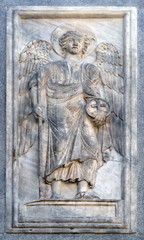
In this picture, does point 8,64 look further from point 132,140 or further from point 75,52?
point 132,140

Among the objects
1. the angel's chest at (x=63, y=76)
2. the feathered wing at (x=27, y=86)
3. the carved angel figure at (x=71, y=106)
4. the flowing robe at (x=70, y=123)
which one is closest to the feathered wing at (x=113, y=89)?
the carved angel figure at (x=71, y=106)

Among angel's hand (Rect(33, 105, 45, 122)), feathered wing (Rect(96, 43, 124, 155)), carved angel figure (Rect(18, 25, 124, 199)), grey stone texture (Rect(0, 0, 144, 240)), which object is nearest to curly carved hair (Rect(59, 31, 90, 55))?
carved angel figure (Rect(18, 25, 124, 199))

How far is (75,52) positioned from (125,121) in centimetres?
113

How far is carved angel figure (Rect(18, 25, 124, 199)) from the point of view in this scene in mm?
14031

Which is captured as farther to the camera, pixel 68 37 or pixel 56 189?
pixel 68 37

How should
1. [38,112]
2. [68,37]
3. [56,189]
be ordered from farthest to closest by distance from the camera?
1. [68,37]
2. [38,112]
3. [56,189]

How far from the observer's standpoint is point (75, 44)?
1434 centimetres

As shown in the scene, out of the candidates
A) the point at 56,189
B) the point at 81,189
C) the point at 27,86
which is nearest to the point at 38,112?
the point at 27,86

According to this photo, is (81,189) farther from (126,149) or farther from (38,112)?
(38,112)

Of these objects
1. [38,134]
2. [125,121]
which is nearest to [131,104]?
[125,121]

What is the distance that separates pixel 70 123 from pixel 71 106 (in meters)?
0.22

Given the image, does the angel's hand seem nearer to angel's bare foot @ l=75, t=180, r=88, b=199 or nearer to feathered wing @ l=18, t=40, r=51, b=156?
feathered wing @ l=18, t=40, r=51, b=156

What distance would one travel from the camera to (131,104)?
562 inches

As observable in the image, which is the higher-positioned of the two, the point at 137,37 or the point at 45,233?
the point at 137,37
